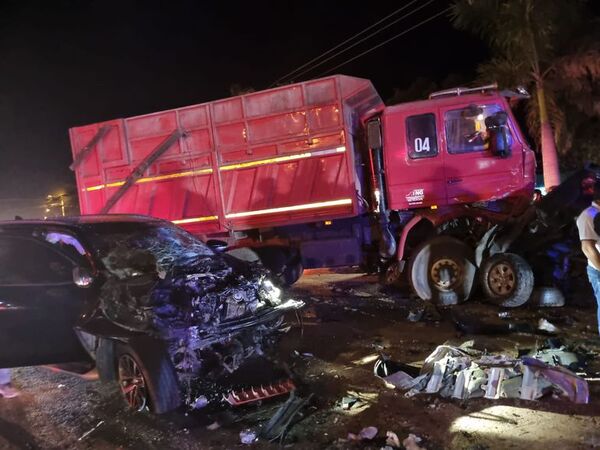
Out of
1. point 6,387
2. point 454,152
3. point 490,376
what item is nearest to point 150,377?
point 6,387

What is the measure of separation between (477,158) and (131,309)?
17.6 feet

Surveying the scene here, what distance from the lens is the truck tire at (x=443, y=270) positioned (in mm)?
7676

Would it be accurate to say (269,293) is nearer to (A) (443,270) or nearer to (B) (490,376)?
(B) (490,376)

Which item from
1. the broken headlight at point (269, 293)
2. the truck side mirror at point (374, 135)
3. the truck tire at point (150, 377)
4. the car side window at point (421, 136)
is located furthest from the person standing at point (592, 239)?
the truck tire at point (150, 377)

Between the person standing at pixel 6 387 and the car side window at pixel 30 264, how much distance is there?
39.3 inches

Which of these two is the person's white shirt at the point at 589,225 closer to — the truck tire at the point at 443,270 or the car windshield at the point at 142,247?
the truck tire at the point at 443,270

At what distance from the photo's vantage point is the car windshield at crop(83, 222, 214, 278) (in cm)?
496

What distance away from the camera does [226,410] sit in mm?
4363

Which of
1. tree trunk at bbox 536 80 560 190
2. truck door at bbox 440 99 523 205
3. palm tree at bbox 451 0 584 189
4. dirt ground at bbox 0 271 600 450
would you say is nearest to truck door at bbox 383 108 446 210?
truck door at bbox 440 99 523 205

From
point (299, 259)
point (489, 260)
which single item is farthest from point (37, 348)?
point (489, 260)

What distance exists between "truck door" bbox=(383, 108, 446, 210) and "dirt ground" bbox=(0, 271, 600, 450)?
2.25 meters

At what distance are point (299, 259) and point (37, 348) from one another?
4.73 metres

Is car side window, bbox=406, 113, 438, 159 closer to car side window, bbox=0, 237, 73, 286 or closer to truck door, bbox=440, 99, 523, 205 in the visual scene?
truck door, bbox=440, 99, 523, 205

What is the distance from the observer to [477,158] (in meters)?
7.49
